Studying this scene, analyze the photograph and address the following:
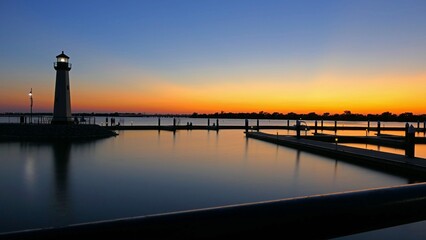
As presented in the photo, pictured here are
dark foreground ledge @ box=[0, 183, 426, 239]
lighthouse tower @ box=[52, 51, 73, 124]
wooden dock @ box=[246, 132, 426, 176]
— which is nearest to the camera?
dark foreground ledge @ box=[0, 183, 426, 239]

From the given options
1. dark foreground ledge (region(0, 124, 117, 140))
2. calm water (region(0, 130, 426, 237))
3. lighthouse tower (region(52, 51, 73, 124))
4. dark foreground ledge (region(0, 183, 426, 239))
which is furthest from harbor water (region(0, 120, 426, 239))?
lighthouse tower (region(52, 51, 73, 124))

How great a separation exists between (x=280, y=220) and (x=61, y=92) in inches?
1049

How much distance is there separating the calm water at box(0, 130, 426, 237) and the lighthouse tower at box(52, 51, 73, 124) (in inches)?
312

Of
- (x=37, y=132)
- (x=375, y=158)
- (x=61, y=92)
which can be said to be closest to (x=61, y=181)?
(x=375, y=158)

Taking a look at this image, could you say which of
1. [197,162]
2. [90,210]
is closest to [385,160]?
[197,162]

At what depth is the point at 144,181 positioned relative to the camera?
10.3m

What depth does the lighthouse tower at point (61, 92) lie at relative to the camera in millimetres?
24531

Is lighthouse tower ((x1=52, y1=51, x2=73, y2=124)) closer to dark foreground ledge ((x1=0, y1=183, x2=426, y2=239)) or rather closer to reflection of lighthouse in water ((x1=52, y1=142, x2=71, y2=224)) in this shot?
reflection of lighthouse in water ((x1=52, y1=142, x2=71, y2=224))

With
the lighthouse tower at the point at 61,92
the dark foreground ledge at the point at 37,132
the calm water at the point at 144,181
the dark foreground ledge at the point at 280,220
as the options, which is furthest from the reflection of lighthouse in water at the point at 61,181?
the lighthouse tower at the point at 61,92

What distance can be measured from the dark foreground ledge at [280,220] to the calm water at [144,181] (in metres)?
6.13

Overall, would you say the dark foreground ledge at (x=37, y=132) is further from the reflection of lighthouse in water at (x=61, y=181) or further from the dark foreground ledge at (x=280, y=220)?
the dark foreground ledge at (x=280, y=220)

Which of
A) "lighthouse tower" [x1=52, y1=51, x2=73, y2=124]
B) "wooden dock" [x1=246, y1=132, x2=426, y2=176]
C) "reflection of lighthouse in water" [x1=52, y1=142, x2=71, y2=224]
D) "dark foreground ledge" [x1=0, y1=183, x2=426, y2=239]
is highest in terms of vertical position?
"lighthouse tower" [x1=52, y1=51, x2=73, y2=124]

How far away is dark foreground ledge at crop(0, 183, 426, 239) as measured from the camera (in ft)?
2.18

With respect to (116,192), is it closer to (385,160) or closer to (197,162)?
(197,162)
